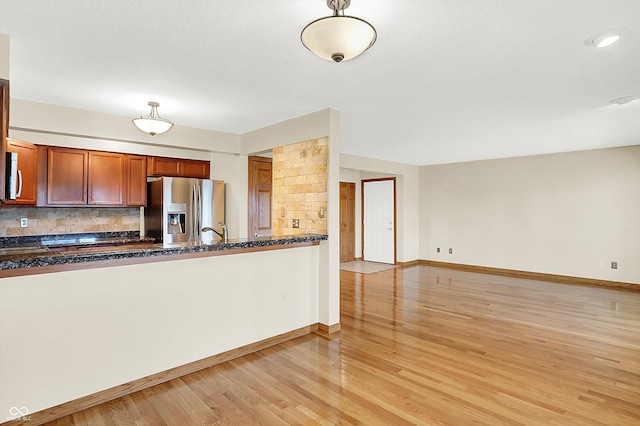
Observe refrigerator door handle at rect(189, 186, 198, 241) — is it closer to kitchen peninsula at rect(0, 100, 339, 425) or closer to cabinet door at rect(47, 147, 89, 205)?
kitchen peninsula at rect(0, 100, 339, 425)

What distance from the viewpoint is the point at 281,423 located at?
2072 mm

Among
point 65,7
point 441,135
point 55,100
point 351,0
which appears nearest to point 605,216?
point 441,135

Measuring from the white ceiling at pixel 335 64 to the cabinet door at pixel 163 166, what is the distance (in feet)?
2.37

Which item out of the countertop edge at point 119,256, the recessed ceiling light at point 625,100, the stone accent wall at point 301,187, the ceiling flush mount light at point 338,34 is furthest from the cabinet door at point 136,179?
the recessed ceiling light at point 625,100

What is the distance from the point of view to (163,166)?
4742 millimetres

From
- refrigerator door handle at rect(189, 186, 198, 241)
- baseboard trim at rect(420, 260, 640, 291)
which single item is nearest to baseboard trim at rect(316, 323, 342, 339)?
refrigerator door handle at rect(189, 186, 198, 241)

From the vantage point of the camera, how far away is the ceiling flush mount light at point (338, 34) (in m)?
1.63

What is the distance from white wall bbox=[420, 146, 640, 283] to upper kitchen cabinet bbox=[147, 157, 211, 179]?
5.39m

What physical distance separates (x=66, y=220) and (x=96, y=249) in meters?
1.57

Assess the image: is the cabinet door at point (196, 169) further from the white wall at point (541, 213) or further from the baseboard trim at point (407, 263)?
the white wall at point (541, 213)

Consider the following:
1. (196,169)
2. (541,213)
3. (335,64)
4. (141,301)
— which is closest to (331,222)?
(335,64)

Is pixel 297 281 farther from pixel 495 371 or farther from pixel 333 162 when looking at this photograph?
pixel 495 371

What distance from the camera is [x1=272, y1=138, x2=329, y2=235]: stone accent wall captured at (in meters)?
3.74

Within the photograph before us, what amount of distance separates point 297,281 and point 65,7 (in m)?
2.81
